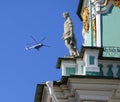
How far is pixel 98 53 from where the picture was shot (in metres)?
21.8

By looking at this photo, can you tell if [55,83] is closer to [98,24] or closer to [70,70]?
[70,70]

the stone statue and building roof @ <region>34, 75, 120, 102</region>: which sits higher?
the stone statue

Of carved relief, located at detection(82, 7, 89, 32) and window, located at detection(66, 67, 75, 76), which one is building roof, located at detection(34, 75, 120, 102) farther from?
carved relief, located at detection(82, 7, 89, 32)

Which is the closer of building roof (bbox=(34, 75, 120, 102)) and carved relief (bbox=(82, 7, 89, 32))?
building roof (bbox=(34, 75, 120, 102))

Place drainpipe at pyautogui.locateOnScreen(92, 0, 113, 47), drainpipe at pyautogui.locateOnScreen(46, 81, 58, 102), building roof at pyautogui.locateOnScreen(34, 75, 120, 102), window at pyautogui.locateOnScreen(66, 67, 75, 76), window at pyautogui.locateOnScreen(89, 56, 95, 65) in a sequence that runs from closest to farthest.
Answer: building roof at pyautogui.locateOnScreen(34, 75, 120, 102)
drainpipe at pyautogui.locateOnScreen(46, 81, 58, 102)
window at pyautogui.locateOnScreen(89, 56, 95, 65)
window at pyautogui.locateOnScreen(66, 67, 75, 76)
drainpipe at pyautogui.locateOnScreen(92, 0, 113, 47)

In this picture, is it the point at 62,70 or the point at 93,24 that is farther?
the point at 93,24

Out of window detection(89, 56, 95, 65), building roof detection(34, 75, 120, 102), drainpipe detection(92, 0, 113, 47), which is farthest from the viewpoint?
drainpipe detection(92, 0, 113, 47)

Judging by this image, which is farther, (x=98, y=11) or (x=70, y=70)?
(x=98, y=11)

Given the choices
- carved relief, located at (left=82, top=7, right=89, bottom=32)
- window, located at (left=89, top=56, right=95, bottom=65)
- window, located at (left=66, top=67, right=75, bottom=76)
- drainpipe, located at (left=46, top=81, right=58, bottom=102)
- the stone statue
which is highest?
carved relief, located at (left=82, top=7, right=89, bottom=32)

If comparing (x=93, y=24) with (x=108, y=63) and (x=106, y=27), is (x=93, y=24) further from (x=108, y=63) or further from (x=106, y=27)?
(x=108, y=63)

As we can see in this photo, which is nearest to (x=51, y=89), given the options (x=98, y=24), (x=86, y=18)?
(x=98, y=24)

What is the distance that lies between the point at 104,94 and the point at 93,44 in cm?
283

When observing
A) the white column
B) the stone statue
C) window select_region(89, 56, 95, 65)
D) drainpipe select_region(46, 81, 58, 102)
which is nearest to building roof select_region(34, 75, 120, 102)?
drainpipe select_region(46, 81, 58, 102)

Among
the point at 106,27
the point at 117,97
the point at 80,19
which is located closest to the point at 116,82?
the point at 117,97
